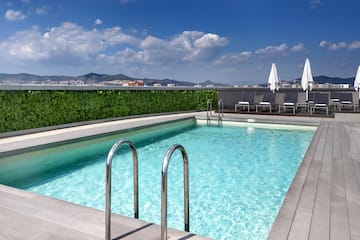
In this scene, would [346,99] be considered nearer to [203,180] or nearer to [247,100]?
[247,100]

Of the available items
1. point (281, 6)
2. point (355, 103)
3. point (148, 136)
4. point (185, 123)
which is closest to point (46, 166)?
point (148, 136)

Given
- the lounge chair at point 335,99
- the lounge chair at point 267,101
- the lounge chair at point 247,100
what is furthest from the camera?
the lounge chair at point 247,100

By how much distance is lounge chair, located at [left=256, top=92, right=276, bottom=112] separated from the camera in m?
14.5

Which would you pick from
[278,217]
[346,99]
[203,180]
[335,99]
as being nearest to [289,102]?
[335,99]

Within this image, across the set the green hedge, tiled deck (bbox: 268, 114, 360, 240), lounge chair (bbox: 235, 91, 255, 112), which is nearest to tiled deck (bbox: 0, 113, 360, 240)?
tiled deck (bbox: 268, 114, 360, 240)

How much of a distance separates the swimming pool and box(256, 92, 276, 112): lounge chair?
5.67 metres

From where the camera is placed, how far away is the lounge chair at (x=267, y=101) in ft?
47.6

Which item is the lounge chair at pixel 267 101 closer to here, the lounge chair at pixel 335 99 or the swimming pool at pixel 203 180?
the lounge chair at pixel 335 99

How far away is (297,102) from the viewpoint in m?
14.2

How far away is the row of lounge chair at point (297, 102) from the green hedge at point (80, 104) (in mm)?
2651

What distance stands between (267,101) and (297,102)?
4.67ft

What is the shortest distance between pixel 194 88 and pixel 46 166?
1130 centimetres

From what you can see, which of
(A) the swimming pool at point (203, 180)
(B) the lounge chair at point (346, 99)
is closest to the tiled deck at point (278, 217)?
(A) the swimming pool at point (203, 180)

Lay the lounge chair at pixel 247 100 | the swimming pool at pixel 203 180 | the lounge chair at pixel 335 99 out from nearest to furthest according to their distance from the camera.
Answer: the swimming pool at pixel 203 180 → the lounge chair at pixel 335 99 → the lounge chair at pixel 247 100
